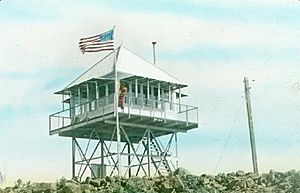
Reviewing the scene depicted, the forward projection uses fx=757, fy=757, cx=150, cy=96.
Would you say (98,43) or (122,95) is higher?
(98,43)

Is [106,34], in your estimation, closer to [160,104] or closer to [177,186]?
[160,104]

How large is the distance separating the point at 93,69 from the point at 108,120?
12.8 ft

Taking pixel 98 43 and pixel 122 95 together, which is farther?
pixel 122 95

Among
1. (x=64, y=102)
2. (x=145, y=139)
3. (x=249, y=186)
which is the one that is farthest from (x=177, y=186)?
(x=64, y=102)

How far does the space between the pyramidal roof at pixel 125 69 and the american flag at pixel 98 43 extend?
5.67m

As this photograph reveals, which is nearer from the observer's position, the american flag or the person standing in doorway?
the american flag

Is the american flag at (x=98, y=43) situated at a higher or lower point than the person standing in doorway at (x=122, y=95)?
higher

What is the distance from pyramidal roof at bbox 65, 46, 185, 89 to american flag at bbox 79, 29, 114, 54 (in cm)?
567

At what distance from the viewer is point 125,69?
42.1 metres

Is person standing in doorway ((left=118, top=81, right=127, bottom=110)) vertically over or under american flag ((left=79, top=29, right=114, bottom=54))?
under

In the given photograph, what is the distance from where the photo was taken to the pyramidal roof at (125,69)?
138ft

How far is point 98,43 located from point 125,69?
6.57 meters

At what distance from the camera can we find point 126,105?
41.4 meters

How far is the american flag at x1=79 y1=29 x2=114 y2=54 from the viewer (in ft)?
114
